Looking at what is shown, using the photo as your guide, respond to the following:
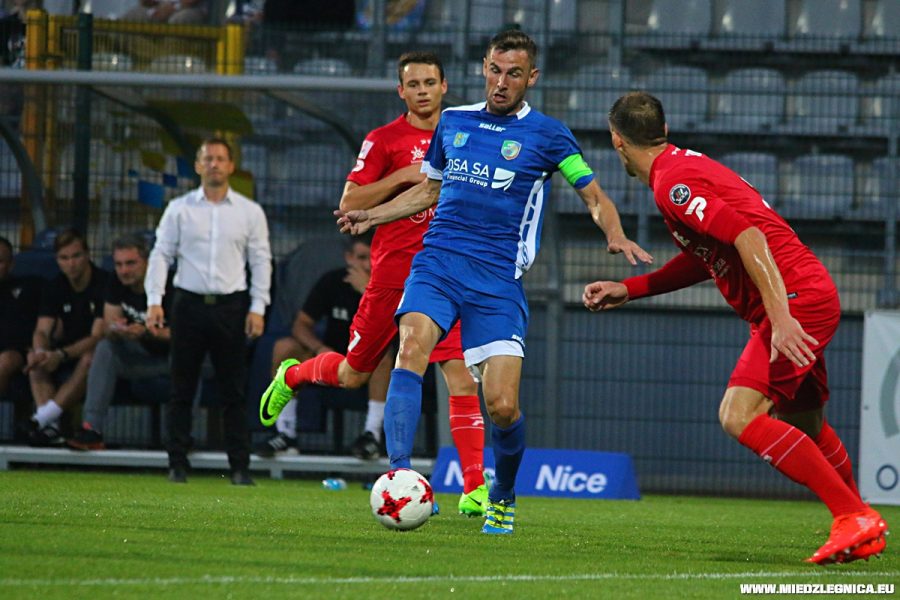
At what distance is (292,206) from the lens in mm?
11297

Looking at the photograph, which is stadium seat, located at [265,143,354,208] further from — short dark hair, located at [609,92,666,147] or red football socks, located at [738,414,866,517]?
red football socks, located at [738,414,866,517]

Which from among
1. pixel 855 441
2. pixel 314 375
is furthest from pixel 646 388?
pixel 314 375

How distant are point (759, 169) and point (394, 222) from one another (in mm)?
4983

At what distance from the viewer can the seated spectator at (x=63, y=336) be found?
10.9 m

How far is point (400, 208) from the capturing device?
6301mm

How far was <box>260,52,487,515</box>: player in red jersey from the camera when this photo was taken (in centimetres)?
725

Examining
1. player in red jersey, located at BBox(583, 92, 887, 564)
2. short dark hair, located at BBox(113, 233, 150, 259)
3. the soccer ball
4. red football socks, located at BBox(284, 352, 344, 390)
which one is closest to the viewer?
player in red jersey, located at BBox(583, 92, 887, 564)

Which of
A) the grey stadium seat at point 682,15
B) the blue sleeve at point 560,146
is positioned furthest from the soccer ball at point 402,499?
the grey stadium seat at point 682,15

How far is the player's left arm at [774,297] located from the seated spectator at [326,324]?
225 inches

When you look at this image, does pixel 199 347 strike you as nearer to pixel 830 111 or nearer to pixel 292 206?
pixel 292 206

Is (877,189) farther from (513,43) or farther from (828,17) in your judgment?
(513,43)

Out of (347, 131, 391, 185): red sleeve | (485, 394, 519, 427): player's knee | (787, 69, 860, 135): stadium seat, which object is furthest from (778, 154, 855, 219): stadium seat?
(485, 394, 519, 427): player's knee

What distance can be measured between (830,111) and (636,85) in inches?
65.2

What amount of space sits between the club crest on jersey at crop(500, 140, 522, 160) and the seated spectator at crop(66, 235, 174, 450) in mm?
5181
